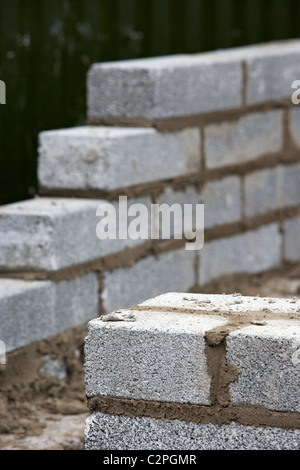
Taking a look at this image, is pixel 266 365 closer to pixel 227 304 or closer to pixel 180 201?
pixel 227 304

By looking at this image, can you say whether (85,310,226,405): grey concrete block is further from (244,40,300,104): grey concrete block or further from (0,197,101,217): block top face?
(244,40,300,104): grey concrete block

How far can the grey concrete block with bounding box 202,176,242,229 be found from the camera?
19.9 feet

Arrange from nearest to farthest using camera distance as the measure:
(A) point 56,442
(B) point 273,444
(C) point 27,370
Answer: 1. (B) point 273,444
2. (A) point 56,442
3. (C) point 27,370

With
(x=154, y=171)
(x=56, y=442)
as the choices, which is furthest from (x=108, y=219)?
(x=56, y=442)

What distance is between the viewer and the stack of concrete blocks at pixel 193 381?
3086 mm

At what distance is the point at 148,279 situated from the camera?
5.55 meters

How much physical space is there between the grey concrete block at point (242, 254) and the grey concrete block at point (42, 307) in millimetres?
1121

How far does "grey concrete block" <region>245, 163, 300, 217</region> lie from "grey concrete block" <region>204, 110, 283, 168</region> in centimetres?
14

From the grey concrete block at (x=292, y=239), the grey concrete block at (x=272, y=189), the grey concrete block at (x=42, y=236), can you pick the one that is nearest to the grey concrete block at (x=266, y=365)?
the grey concrete block at (x=42, y=236)

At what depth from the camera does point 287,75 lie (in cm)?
668

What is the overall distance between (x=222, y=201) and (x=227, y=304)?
108 inches

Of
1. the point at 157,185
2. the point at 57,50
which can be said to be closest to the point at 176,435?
the point at 157,185

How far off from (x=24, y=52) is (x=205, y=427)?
2.79 metres
